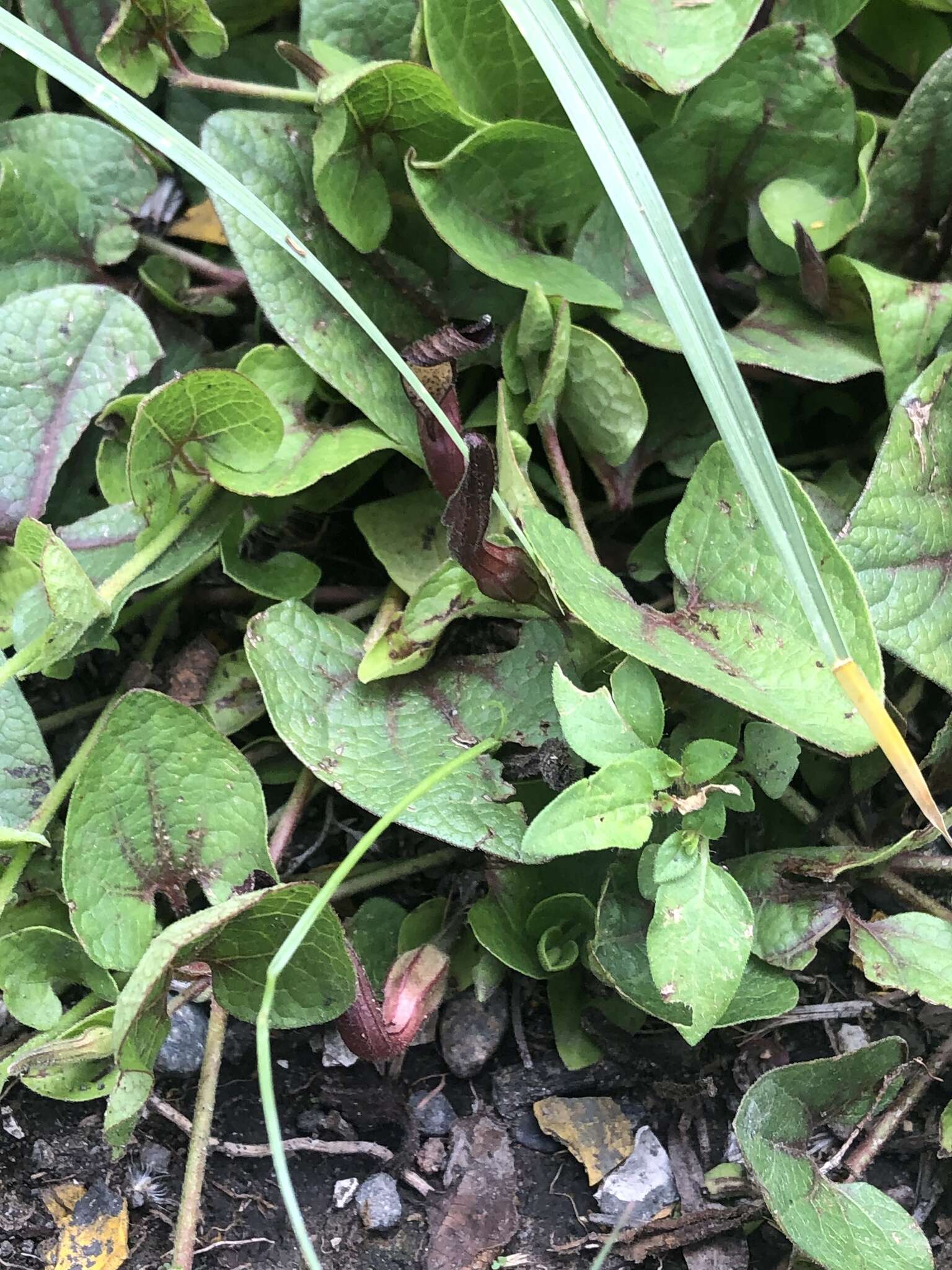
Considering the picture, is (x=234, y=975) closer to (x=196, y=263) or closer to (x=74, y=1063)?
(x=74, y=1063)

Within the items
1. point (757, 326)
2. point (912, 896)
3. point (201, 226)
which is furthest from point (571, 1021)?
point (201, 226)

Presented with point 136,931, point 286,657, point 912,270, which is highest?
point 912,270

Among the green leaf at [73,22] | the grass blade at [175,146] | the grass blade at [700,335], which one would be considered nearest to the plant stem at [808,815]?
the grass blade at [700,335]

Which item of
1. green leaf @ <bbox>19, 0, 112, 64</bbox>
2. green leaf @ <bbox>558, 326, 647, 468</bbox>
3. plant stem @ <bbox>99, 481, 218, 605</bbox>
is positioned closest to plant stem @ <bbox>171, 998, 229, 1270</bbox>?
plant stem @ <bbox>99, 481, 218, 605</bbox>

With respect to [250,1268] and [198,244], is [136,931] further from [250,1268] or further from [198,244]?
[198,244]

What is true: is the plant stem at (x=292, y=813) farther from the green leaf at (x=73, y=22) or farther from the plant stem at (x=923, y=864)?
the green leaf at (x=73, y=22)

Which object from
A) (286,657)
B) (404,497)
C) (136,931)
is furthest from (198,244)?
(136,931)
